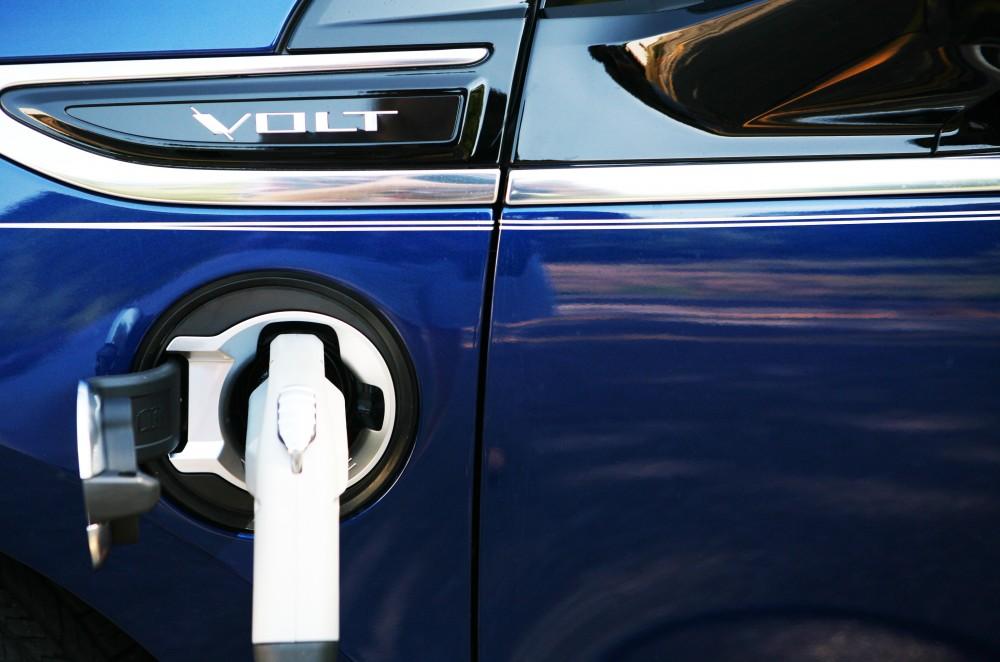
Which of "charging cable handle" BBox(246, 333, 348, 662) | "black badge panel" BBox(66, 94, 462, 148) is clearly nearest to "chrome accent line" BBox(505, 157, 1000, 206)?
"black badge panel" BBox(66, 94, 462, 148)

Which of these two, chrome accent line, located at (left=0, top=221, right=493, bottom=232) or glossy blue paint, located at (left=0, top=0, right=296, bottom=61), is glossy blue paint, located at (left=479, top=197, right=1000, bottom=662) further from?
→ glossy blue paint, located at (left=0, top=0, right=296, bottom=61)

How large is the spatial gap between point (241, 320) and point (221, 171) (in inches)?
6.4

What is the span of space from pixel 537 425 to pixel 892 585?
462mm

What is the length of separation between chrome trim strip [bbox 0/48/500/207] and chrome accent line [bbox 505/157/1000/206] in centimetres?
10

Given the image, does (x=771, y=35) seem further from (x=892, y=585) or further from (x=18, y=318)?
(x=18, y=318)

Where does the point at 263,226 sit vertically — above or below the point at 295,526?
above

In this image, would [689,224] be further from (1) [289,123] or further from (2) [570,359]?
(1) [289,123]

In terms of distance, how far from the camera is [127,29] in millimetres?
1142

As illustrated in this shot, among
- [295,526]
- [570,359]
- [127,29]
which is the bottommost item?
[295,526]

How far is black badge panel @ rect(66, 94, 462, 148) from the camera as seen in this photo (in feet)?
3.77

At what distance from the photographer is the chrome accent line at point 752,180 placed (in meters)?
1.17

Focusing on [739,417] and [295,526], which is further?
[739,417]

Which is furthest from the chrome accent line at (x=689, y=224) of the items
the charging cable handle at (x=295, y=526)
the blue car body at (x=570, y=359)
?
the charging cable handle at (x=295, y=526)

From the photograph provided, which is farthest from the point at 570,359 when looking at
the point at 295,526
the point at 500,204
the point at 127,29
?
the point at 127,29
